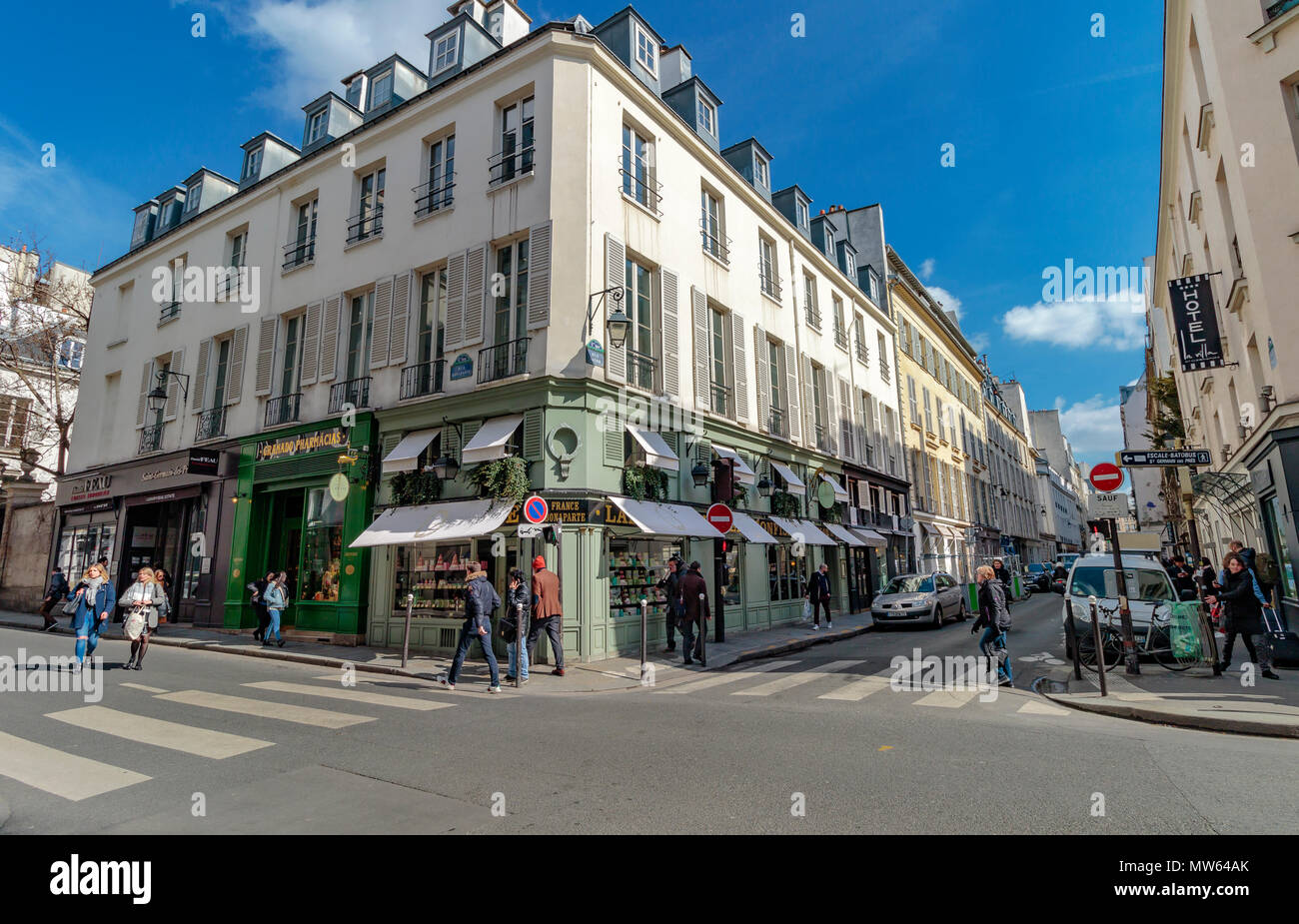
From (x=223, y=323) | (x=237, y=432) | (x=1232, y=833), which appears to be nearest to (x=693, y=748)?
(x=1232, y=833)

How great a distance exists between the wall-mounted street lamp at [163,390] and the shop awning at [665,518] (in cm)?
1418

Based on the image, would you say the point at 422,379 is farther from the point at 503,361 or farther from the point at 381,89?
the point at 381,89

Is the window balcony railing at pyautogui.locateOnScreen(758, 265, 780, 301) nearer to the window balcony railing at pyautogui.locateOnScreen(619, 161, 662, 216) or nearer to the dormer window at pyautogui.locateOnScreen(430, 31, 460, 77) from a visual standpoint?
the window balcony railing at pyautogui.locateOnScreen(619, 161, 662, 216)

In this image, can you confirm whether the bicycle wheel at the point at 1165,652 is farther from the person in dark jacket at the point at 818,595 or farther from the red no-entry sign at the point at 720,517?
the person in dark jacket at the point at 818,595

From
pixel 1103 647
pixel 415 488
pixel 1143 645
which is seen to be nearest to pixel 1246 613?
pixel 1143 645

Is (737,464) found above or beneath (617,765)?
above

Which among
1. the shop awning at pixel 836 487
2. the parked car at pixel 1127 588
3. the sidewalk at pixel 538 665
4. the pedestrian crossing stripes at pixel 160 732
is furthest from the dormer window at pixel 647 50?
the pedestrian crossing stripes at pixel 160 732

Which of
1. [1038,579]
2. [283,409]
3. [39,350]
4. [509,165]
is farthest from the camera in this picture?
[1038,579]

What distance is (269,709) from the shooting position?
7574mm

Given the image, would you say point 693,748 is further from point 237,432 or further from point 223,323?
point 223,323

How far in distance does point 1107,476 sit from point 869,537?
1364cm

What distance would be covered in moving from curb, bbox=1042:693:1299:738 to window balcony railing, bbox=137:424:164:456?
23.4 m

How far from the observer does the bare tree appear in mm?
25750

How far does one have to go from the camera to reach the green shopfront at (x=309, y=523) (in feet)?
47.3
